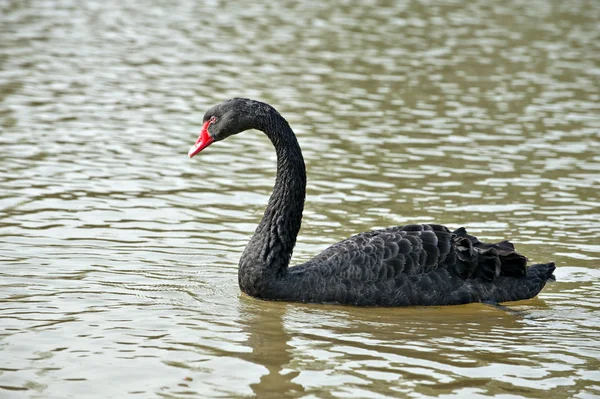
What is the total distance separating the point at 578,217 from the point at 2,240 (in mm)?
5339

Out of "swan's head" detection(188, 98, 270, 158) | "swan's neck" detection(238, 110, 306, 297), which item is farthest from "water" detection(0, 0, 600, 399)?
"swan's head" detection(188, 98, 270, 158)

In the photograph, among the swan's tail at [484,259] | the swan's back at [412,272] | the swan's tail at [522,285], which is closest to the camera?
the swan's back at [412,272]

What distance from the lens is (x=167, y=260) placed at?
27.7 feet

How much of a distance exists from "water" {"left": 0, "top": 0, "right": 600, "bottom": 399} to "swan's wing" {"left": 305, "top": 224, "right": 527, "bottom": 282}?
29 centimetres

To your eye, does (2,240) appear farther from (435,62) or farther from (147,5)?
(147,5)

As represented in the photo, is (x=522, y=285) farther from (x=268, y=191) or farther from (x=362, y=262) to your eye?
(x=268, y=191)

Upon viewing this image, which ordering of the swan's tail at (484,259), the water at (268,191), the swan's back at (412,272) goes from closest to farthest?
the water at (268,191) < the swan's back at (412,272) < the swan's tail at (484,259)

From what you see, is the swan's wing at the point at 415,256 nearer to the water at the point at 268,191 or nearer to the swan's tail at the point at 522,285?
the swan's tail at the point at 522,285

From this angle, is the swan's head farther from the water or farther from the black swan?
the water

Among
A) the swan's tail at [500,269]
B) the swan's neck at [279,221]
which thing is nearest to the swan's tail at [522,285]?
the swan's tail at [500,269]

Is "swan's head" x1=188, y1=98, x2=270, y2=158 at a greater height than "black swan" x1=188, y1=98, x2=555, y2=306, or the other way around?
"swan's head" x1=188, y1=98, x2=270, y2=158

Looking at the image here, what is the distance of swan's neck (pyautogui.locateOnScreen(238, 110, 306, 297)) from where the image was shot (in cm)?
754

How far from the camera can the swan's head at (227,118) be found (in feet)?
25.2

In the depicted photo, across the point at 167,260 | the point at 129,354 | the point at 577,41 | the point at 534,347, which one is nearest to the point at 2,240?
the point at 167,260
